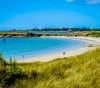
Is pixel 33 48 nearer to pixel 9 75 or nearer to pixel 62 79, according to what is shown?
pixel 9 75

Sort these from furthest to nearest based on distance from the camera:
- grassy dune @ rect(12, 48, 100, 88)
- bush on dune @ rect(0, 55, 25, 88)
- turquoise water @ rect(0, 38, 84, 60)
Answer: turquoise water @ rect(0, 38, 84, 60), bush on dune @ rect(0, 55, 25, 88), grassy dune @ rect(12, 48, 100, 88)

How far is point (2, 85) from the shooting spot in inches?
238

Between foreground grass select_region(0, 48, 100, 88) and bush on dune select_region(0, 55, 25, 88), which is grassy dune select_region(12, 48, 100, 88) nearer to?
foreground grass select_region(0, 48, 100, 88)

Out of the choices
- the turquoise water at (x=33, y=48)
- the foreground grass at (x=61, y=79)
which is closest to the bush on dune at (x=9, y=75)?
the foreground grass at (x=61, y=79)

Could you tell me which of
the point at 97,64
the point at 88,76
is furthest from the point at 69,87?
the point at 97,64

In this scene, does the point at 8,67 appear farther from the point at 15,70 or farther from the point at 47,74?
the point at 47,74

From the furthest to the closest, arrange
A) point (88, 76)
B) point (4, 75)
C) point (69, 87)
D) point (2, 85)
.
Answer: point (4, 75)
point (2, 85)
point (88, 76)
point (69, 87)

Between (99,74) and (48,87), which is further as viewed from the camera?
(99,74)

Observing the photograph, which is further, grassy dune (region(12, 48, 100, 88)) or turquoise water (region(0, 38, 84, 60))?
turquoise water (region(0, 38, 84, 60))

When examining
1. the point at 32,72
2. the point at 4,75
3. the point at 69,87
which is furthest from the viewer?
the point at 32,72

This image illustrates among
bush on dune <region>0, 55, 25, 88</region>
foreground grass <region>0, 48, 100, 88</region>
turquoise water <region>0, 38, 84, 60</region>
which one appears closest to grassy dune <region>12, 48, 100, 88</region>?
foreground grass <region>0, 48, 100, 88</region>

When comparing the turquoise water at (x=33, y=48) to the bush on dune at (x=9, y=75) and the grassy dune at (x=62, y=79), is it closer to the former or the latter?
the bush on dune at (x=9, y=75)

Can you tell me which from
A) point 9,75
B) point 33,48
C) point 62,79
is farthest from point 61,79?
point 33,48

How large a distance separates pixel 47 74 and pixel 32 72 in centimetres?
58
